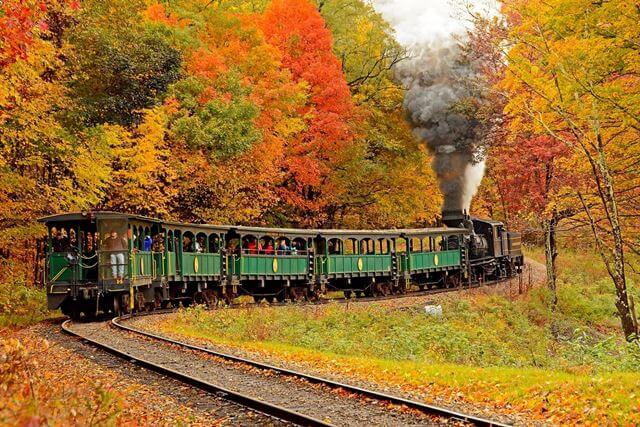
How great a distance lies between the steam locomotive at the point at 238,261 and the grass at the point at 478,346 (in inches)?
103

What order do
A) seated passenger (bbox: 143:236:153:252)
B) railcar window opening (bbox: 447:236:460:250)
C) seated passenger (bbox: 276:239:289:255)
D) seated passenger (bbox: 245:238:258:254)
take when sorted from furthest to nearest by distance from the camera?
1. railcar window opening (bbox: 447:236:460:250)
2. seated passenger (bbox: 276:239:289:255)
3. seated passenger (bbox: 245:238:258:254)
4. seated passenger (bbox: 143:236:153:252)

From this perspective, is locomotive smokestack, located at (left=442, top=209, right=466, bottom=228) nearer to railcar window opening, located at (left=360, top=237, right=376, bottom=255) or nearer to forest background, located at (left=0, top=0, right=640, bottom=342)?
forest background, located at (left=0, top=0, right=640, bottom=342)

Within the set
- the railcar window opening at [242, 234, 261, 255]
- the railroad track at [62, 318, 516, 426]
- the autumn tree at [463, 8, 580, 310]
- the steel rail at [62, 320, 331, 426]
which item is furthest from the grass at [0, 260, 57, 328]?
the autumn tree at [463, 8, 580, 310]

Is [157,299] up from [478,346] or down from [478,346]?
up

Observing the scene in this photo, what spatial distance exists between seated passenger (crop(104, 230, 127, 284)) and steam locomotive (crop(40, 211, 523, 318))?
0.03m

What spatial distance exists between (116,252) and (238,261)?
6556 mm

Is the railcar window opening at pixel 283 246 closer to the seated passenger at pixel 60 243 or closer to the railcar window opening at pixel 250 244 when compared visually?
the railcar window opening at pixel 250 244

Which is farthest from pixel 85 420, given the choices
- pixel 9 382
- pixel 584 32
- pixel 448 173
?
pixel 448 173

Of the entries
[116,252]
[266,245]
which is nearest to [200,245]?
[266,245]

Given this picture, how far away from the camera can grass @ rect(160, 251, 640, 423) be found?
30.0 feet

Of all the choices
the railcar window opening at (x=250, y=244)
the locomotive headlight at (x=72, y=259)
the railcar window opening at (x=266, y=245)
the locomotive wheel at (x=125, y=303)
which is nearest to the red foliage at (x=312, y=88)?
the railcar window opening at (x=266, y=245)

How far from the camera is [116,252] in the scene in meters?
20.0

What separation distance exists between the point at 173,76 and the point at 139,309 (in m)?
8.31

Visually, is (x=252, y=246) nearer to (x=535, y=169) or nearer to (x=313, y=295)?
(x=313, y=295)
